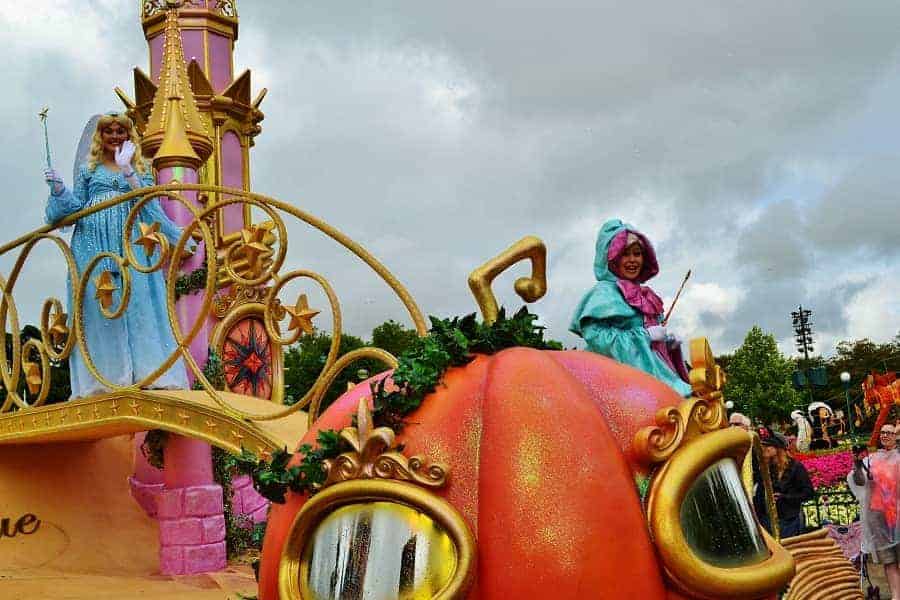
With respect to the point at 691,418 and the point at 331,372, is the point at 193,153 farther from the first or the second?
the point at 691,418

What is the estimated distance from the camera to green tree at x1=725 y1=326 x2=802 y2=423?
148 feet

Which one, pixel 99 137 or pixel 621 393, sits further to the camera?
pixel 99 137

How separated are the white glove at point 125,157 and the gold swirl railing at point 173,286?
2.27ft

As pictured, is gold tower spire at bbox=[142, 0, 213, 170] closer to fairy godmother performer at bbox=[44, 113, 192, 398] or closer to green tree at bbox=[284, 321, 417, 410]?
fairy godmother performer at bbox=[44, 113, 192, 398]

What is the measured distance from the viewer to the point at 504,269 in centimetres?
299

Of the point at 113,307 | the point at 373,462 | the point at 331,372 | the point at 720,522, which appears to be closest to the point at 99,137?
the point at 113,307

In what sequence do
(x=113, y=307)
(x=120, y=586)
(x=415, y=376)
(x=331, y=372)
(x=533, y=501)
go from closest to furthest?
(x=533, y=501), (x=415, y=376), (x=331, y=372), (x=120, y=586), (x=113, y=307)

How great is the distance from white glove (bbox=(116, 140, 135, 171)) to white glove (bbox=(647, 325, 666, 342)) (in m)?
4.79

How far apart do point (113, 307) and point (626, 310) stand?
4.47 m

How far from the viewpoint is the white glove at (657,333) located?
18.5 ft

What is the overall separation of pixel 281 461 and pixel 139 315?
239 inches

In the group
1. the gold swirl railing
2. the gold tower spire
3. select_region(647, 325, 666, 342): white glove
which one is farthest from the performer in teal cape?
the gold tower spire

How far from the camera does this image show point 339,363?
19.3ft

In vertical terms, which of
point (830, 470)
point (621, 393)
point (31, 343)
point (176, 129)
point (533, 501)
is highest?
point (176, 129)
